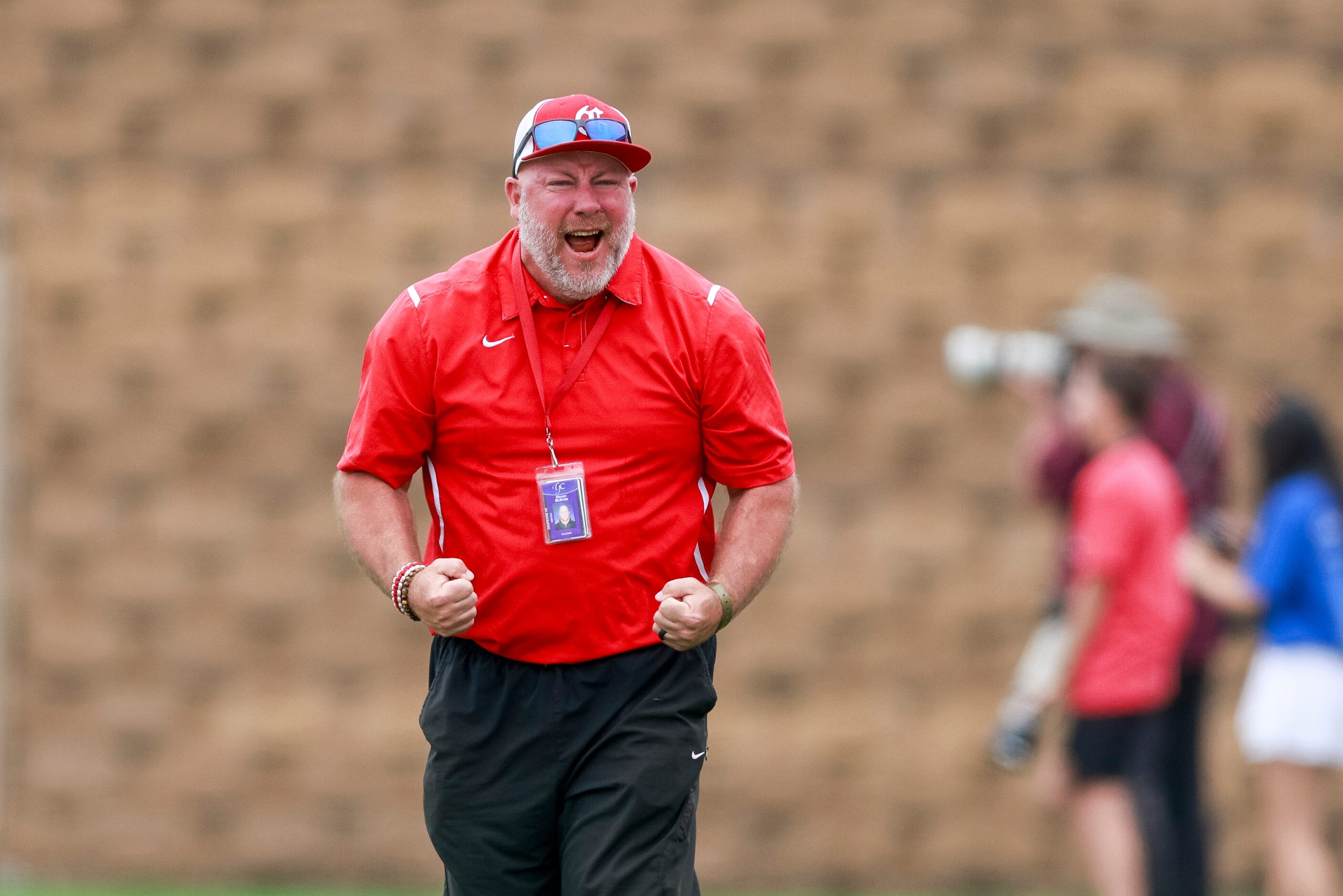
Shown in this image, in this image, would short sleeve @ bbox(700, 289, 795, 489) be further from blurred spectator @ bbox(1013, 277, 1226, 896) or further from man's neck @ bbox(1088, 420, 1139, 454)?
blurred spectator @ bbox(1013, 277, 1226, 896)

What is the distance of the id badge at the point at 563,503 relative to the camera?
10.8ft

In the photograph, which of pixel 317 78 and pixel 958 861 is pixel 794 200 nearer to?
pixel 317 78

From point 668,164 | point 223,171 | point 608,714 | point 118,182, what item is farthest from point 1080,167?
point 608,714

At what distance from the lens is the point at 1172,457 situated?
20.4 ft

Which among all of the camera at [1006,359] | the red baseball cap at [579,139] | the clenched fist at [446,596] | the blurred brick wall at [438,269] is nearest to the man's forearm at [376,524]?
the clenched fist at [446,596]

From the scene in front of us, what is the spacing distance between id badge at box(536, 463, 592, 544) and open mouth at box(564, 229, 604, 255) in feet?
1.39

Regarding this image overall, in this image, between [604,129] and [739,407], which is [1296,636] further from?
[604,129]

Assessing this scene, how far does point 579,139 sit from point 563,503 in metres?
0.70

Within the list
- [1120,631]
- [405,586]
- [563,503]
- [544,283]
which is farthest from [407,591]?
[1120,631]

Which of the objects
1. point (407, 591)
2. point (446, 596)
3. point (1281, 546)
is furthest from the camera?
point (1281, 546)

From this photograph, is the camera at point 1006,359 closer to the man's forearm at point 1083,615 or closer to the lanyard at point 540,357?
the man's forearm at point 1083,615

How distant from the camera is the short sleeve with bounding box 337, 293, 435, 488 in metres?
3.34

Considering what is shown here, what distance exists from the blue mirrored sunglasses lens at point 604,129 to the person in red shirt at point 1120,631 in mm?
2740

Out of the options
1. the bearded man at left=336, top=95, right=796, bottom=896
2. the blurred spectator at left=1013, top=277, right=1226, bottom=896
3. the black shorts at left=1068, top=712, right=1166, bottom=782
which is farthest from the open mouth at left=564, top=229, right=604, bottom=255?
the black shorts at left=1068, top=712, right=1166, bottom=782
